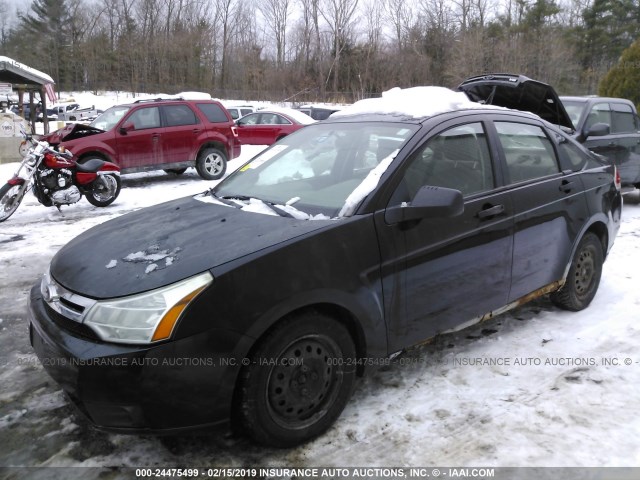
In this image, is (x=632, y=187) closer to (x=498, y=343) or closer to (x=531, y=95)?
(x=531, y=95)

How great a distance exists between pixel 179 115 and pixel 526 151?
9175 millimetres

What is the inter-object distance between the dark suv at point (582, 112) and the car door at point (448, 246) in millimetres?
3305

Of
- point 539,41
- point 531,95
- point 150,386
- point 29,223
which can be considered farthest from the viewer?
point 539,41

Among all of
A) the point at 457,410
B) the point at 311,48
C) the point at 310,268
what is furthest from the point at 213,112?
the point at 311,48

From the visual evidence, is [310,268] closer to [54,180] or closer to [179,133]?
[54,180]

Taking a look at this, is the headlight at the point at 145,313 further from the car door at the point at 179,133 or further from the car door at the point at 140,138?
the car door at the point at 179,133

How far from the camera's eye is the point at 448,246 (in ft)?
10.2

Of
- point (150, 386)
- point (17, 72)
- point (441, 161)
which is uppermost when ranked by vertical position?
point (17, 72)

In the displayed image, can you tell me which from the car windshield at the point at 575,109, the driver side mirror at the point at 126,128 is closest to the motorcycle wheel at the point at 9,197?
the driver side mirror at the point at 126,128

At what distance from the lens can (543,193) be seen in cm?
380

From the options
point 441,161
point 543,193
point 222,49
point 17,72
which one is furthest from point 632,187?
point 222,49

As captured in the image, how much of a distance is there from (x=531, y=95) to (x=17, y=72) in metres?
15.7

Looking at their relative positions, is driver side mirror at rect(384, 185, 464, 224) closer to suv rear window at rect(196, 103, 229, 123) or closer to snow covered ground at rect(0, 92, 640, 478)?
snow covered ground at rect(0, 92, 640, 478)

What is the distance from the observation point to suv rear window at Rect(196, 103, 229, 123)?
11.9 meters
